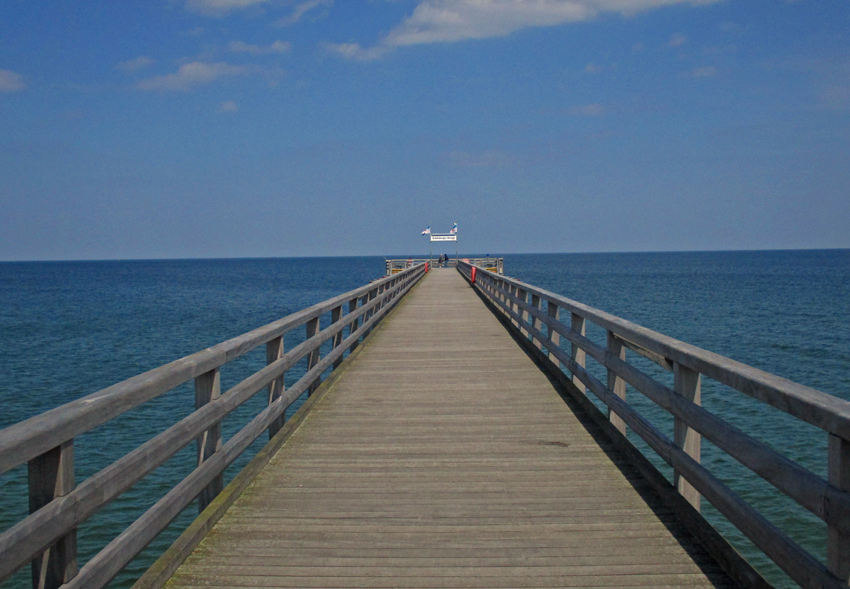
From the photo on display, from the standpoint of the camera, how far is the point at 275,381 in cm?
584

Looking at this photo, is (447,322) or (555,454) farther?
(447,322)

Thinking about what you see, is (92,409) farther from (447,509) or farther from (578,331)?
(578,331)

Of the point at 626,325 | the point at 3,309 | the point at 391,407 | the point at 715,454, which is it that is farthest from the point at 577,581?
the point at 3,309

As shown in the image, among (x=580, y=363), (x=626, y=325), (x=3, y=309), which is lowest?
(x=3, y=309)

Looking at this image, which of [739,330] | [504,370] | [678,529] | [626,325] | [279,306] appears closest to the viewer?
[678,529]

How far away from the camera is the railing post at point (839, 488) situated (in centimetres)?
258

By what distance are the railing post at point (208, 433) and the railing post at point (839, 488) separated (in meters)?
3.12

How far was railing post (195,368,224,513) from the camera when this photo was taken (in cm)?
420

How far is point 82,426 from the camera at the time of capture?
8.91ft

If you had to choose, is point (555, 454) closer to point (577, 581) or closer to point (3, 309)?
point (577, 581)

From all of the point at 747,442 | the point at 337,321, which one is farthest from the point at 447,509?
the point at 337,321

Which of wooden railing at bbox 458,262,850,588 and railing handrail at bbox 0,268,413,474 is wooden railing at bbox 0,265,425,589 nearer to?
railing handrail at bbox 0,268,413,474

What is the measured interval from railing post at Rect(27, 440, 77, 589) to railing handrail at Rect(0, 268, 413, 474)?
0.09 metres

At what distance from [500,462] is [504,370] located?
13.0ft
